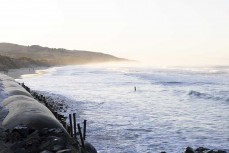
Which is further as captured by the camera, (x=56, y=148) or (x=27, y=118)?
(x=27, y=118)

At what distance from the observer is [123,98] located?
5044cm

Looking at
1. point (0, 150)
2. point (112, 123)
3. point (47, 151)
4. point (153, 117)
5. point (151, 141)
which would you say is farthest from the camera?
point (153, 117)

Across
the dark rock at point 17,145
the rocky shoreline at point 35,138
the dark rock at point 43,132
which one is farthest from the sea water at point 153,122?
the dark rock at point 17,145

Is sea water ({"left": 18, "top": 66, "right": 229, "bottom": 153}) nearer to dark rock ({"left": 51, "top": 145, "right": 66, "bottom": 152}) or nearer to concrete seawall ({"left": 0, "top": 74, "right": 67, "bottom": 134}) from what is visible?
concrete seawall ({"left": 0, "top": 74, "right": 67, "bottom": 134})

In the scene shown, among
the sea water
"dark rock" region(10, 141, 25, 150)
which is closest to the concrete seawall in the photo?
"dark rock" region(10, 141, 25, 150)

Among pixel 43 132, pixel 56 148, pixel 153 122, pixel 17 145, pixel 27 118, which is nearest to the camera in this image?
pixel 56 148

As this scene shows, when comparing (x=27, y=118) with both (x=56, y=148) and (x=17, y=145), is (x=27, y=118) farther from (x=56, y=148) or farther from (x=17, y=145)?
(x=56, y=148)

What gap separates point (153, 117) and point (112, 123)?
5.07 meters

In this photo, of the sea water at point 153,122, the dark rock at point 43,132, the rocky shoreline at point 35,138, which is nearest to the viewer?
the rocky shoreline at point 35,138

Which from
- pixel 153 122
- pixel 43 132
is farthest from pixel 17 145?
pixel 153 122

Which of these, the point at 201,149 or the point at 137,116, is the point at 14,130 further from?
the point at 137,116

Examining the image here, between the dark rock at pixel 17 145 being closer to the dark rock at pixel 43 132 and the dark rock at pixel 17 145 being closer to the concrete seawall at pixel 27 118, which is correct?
the dark rock at pixel 43 132

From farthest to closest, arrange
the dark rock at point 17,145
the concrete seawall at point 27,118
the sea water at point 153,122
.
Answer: the sea water at point 153,122
the concrete seawall at point 27,118
the dark rock at point 17,145

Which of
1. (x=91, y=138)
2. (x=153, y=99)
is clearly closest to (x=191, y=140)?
(x=91, y=138)
